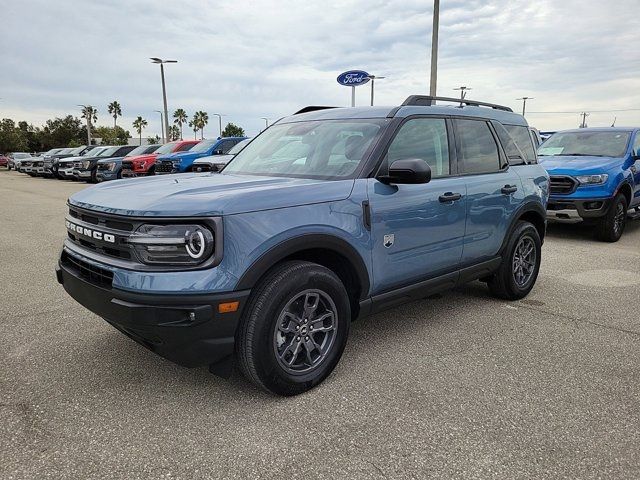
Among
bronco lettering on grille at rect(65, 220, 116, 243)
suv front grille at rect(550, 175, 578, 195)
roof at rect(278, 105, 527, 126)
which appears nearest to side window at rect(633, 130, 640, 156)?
suv front grille at rect(550, 175, 578, 195)

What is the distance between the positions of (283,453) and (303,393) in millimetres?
583

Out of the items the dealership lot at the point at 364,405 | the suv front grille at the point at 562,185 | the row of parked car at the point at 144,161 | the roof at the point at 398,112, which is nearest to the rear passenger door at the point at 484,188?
the roof at the point at 398,112

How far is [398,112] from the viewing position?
358cm

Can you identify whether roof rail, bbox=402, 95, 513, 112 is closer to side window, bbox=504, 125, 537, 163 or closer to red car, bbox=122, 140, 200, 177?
side window, bbox=504, 125, 537, 163

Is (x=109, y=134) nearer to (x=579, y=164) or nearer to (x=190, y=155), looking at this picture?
(x=190, y=155)

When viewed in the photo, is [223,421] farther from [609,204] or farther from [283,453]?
[609,204]

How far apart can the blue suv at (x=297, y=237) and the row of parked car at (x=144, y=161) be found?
24.5 feet

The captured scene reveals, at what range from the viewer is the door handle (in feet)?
12.0

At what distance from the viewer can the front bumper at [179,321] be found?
241cm

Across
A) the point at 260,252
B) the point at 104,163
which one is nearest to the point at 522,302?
the point at 260,252

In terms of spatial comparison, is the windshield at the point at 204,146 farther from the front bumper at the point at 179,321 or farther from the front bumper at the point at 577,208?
the front bumper at the point at 179,321

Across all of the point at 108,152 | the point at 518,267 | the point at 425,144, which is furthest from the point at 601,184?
the point at 108,152

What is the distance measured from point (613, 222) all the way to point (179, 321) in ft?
25.4

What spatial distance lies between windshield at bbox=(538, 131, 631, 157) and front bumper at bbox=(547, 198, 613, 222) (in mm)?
1352
